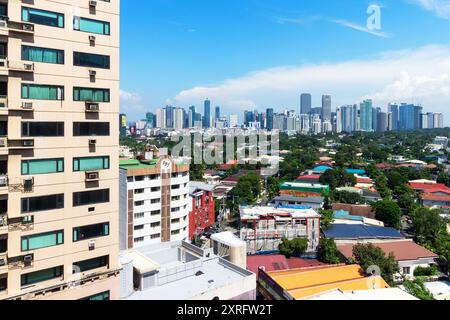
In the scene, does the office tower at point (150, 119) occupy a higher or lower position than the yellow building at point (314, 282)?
higher

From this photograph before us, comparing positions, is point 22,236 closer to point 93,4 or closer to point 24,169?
point 24,169

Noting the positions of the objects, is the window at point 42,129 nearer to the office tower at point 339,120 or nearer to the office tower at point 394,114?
the office tower at point 339,120

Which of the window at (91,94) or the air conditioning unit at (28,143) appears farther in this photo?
the window at (91,94)

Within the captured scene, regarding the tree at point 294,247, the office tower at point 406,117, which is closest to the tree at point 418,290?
the tree at point 294,247

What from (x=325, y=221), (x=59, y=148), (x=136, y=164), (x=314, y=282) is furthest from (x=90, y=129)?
(x=325, y=221)

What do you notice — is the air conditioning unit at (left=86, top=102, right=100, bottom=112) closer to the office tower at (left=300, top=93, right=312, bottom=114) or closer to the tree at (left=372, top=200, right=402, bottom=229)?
the tree at (left=372, top=200, right=402, bottom=229)

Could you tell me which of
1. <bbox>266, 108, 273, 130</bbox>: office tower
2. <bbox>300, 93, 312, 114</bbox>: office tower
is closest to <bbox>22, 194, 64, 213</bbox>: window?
<bbox>266, 108, 273, 130</bbox>: office tower

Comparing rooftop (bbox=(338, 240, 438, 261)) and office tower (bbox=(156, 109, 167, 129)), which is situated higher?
office tower (bbox=(156, 109, 167, 129))
